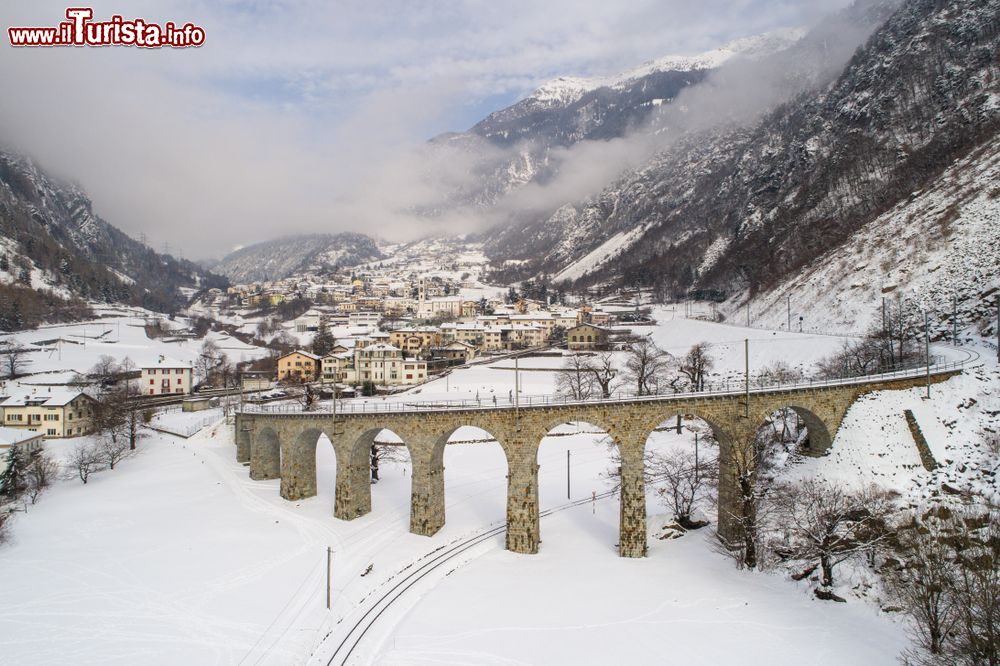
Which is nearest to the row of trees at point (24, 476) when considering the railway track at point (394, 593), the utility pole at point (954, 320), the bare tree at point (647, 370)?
the railway track at point (394, 593)

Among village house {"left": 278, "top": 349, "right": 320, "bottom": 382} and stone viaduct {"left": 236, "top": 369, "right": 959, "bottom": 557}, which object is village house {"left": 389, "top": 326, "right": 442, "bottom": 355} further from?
stone viaduct {"left": 236, "top": 369, "right": 959, "bottom": 557}

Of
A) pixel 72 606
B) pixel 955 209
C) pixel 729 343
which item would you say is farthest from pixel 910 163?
pixel 72 606

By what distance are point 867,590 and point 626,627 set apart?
40.6 ft

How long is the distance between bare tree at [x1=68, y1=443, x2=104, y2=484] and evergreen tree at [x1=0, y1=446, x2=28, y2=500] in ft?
13.0

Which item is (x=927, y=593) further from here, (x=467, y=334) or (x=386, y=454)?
(x=467, y=334)

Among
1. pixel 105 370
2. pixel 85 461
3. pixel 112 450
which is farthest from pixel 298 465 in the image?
pixel 105 370

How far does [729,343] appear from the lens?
82.8 m

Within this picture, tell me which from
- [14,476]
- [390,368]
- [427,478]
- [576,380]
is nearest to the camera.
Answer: [427,478]

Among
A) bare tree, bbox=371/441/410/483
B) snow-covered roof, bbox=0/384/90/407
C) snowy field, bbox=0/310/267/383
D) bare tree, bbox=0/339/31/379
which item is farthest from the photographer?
snowy field, bbox=0/310/267/383

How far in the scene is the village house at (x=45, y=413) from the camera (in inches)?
2422

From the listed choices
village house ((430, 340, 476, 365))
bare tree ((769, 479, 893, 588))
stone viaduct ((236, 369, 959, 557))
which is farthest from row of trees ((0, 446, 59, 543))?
village house ((430, 340, 476, 365))

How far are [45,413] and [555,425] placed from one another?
65379 mm

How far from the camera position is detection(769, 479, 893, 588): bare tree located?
26859 mm

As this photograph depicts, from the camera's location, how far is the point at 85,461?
165 ft
